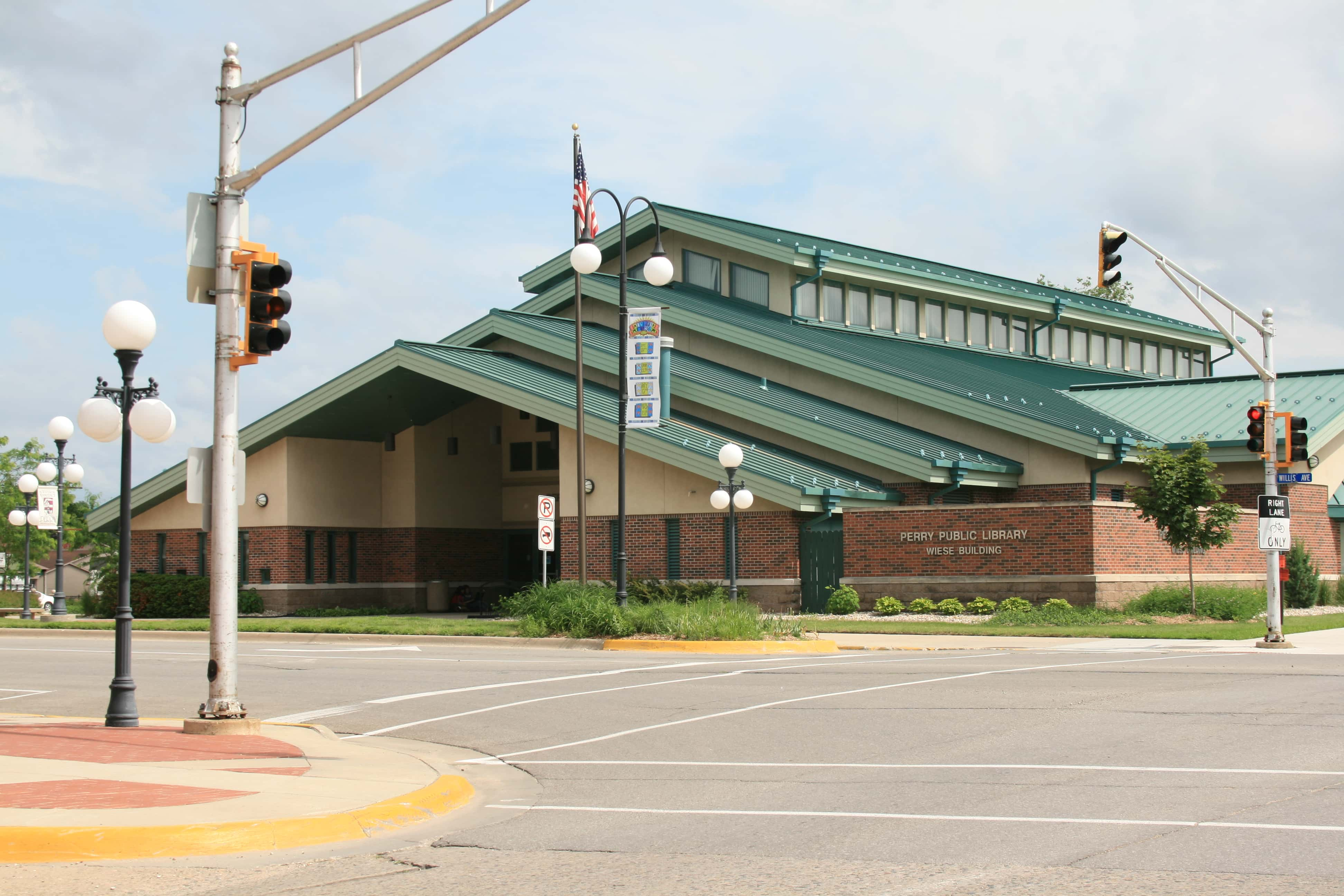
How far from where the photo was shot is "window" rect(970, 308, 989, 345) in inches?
1843

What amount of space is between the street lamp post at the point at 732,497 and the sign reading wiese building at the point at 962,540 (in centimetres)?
403

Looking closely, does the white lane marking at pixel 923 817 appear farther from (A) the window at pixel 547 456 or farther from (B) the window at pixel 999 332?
(B) the window at pixel 999 332

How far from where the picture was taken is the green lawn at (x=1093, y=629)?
25.3 metres

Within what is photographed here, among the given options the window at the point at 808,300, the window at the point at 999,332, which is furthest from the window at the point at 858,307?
the window at the point at 999,332

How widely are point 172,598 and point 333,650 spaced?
15.0 meters

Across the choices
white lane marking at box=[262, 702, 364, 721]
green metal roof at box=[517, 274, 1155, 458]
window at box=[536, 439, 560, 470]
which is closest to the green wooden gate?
green metal roof at box=[517, 274, 1155, 458]

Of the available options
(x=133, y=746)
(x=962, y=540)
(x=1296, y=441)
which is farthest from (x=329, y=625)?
(x=1296, y=441)

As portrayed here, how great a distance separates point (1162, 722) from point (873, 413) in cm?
2514

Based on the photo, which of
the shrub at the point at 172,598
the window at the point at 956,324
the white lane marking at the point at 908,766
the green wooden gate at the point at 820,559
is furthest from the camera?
the window at the point at 956,324

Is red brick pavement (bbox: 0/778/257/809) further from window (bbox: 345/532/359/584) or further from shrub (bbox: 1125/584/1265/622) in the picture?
window (bbox: 345/532/359/584)

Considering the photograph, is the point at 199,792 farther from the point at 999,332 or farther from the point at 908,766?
the point at 999,332

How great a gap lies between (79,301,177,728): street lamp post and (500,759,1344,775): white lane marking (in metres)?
4.14

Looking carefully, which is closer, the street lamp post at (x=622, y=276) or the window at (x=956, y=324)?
the street lamp post at (x=622, y=276)

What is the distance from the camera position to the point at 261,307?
1230cm
